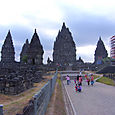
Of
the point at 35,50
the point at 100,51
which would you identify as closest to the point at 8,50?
the point at 35,50

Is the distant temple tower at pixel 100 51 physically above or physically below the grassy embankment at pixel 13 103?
above

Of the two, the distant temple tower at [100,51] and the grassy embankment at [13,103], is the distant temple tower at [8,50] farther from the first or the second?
the grassy embankment at [13,103]

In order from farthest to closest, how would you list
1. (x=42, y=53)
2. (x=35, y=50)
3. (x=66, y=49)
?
(x=66, y=49) < (x=42, y=53) < (x=35, y=50)

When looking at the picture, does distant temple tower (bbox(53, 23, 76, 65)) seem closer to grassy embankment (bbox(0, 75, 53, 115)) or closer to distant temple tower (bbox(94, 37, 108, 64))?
distant temple tower (bbox(94, 37, 108, 64))

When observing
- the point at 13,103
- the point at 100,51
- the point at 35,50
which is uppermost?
the point at 100,51

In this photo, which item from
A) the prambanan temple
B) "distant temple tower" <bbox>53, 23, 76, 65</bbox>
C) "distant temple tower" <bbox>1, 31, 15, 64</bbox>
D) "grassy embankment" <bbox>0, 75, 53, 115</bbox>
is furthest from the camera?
"distant temple tower" <bbox>53, 23, 76, 65</bbox>

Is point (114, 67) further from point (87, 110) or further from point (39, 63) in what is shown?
point (87, 110)

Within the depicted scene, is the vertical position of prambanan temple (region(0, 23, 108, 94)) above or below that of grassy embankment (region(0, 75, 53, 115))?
above

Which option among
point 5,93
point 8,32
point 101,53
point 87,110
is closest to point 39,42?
point 8,32

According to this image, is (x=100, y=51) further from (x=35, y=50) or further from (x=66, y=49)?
(x=35, y=50)

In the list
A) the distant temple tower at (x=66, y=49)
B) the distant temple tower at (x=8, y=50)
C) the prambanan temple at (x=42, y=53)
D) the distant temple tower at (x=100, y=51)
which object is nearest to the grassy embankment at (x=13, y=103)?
the prambanan temple at (x=42, y=53)

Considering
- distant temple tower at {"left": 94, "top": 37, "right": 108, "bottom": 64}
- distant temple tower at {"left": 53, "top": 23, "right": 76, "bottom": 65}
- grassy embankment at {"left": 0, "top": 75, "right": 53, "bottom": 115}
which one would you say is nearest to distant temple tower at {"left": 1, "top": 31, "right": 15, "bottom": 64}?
distant temple tower at {"left": 53, "top": 23, "right": 76, "bottom": 65}

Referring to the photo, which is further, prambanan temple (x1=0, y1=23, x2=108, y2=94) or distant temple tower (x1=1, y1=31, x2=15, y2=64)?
distant temple tower (x1=1, y1=31, x2=15, y2=64)

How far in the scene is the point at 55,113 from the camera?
8.15 metres
